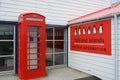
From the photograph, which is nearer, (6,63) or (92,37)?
(92,37)

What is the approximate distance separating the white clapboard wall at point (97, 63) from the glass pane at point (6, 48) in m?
3.40

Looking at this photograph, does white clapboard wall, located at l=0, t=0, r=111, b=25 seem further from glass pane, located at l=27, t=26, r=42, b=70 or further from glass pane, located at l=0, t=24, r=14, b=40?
glass pane, located at l=27, t=26, r=42, b=70

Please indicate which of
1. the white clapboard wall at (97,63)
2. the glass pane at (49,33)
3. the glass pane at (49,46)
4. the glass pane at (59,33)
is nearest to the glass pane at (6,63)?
Answer: the glass pane at (49,46)

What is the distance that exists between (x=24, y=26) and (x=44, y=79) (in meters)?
2.44

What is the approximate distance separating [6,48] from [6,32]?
2.56 feet

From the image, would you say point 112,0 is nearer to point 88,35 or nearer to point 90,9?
point 90,9

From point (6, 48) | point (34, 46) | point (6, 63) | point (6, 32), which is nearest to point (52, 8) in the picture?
point (34, 46)

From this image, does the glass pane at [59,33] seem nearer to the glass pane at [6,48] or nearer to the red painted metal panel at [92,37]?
the red painted metal panel at [92,37]

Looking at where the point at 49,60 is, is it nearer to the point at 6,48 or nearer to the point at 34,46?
the point at 34,46

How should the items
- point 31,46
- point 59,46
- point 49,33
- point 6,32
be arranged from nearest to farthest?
point 31,46 → point 6,32 → point 49,33 → point 59,46

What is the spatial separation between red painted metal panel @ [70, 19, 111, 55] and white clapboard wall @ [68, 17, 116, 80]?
0.62 ft

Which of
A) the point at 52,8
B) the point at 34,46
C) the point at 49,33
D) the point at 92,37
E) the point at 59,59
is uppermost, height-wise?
the point at 52,8

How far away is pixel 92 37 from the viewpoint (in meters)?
6.75

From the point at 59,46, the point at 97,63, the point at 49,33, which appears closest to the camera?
the point at 97,63
